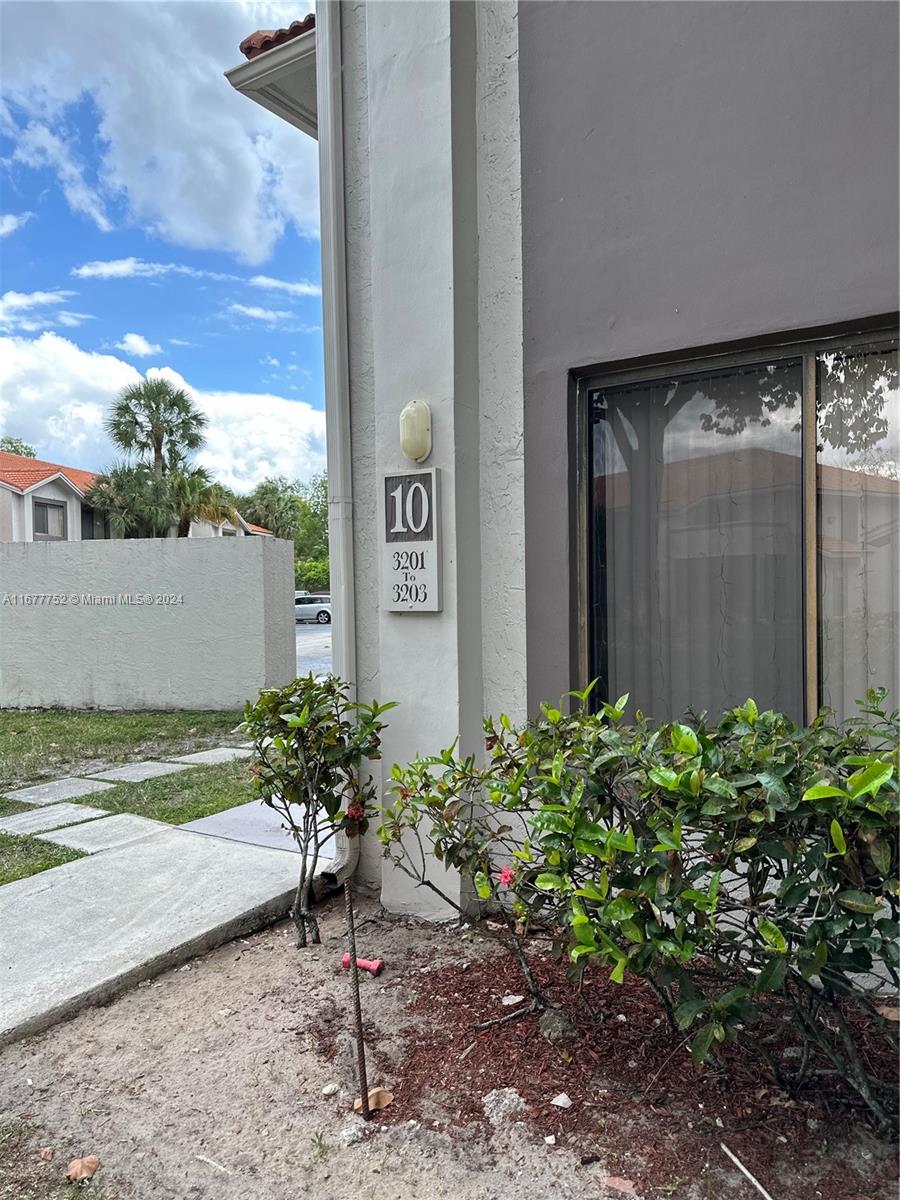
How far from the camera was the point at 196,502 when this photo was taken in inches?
1042

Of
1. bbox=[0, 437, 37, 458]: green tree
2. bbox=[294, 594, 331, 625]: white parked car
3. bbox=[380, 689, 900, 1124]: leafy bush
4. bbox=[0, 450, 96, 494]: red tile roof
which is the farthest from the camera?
bbox=[0, 437, 37, 458]: green tree

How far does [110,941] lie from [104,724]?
677 cm

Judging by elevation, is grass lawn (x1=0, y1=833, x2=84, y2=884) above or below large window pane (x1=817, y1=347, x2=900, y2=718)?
below

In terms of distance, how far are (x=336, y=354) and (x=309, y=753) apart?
6.72ft

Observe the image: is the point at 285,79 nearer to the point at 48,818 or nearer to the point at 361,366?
the point at 361,366

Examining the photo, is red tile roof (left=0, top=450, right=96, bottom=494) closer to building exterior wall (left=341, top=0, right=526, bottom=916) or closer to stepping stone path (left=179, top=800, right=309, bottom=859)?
stepping stone path (left=179, top=800, right=309, bottom=859)

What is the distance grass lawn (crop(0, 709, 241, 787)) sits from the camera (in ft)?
24.2

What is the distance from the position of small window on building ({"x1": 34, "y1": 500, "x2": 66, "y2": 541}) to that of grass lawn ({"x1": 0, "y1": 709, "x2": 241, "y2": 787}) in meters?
19.0

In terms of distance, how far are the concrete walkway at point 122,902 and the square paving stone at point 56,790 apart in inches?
20.9

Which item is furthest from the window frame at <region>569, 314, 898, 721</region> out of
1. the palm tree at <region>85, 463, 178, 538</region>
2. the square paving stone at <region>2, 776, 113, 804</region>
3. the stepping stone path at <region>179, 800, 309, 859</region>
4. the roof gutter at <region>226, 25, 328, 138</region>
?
Answer: the palm tree at <region>85, 463, 178, 538</region>

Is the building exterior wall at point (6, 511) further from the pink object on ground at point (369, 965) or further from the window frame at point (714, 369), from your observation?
the window frame at point (714, 369)

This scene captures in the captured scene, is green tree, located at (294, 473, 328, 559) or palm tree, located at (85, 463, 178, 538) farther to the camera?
green tree, located at (294, 473, 328, 559)

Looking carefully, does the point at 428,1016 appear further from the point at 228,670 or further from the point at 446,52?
the point at 228,670

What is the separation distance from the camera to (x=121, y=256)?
25.0 metres
